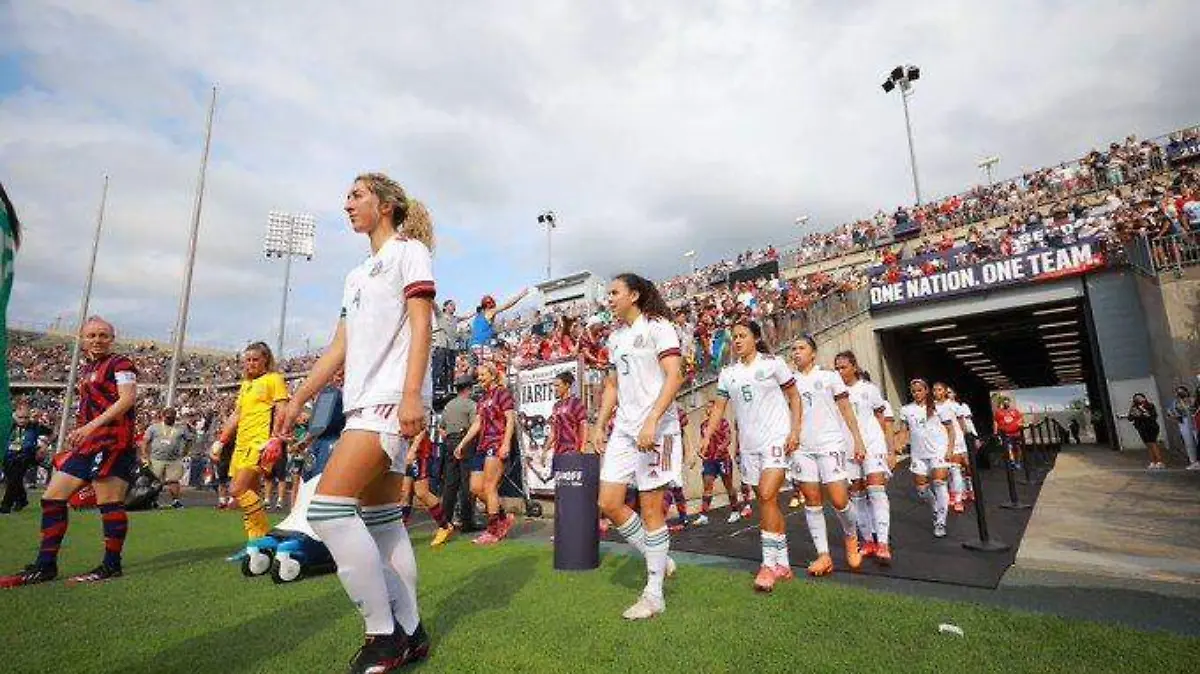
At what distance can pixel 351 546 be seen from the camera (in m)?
2.54

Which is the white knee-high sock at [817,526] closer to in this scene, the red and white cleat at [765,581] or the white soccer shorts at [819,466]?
the white soccer shorts at [819,466]

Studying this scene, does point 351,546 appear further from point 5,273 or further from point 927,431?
point 927,431

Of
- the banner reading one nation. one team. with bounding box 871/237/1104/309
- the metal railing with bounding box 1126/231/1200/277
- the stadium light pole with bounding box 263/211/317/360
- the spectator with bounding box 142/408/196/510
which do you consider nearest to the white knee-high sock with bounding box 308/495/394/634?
the spectator with bounding box 142/408/196/510

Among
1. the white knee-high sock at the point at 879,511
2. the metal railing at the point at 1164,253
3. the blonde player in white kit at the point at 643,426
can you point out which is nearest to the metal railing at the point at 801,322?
the metal railing at the point at 1164,253

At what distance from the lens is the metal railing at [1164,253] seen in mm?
16109

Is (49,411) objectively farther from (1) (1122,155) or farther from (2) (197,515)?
(1) (1122,155)

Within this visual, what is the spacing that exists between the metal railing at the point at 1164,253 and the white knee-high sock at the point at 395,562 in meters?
20.1

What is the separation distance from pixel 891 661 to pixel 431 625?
2448 mm

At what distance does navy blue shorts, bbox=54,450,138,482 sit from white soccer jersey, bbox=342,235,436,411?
12.1 ft

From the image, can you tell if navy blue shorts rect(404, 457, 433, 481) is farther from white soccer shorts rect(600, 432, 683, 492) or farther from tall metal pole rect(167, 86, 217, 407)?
tall metal pole rect(167, 86, 217, 407)

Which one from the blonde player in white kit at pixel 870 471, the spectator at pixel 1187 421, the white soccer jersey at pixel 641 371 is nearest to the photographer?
the white soccer jersey at pixel 641 371

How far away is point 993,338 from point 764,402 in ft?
80.5

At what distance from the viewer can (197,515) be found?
403 inches

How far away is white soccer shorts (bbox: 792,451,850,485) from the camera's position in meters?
5.23
